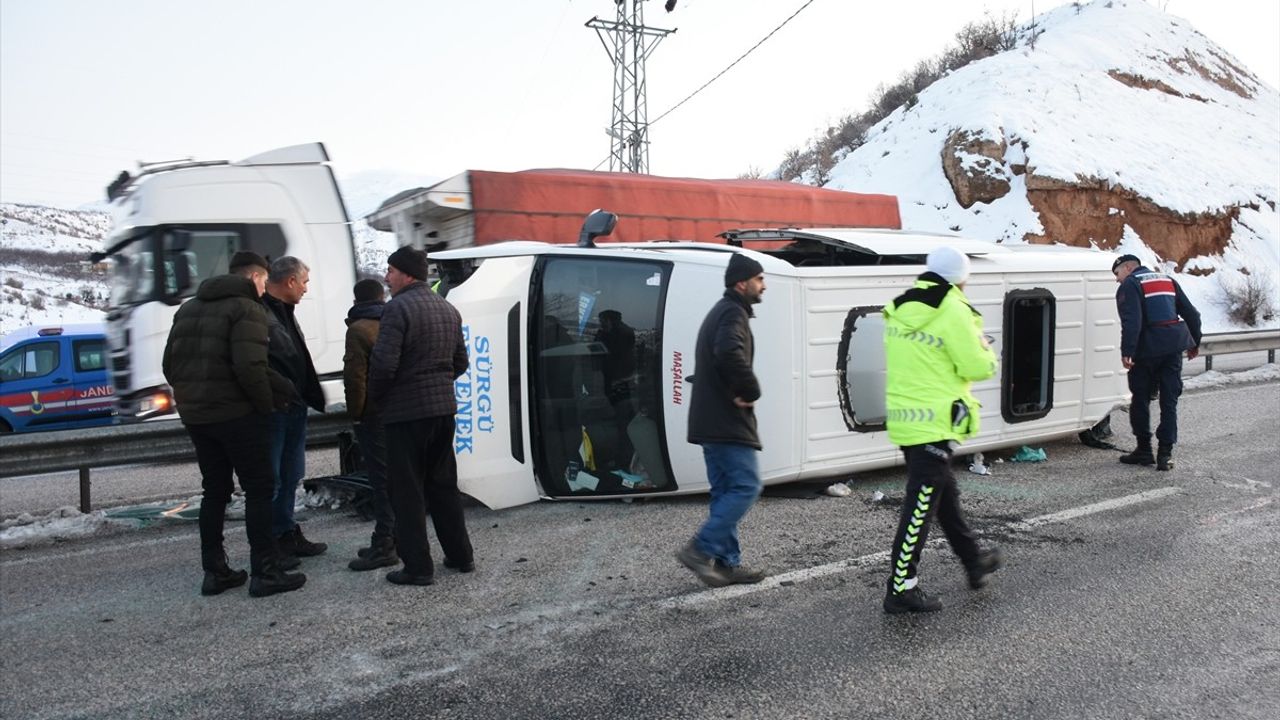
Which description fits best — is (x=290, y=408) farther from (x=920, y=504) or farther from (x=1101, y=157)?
(x=1101, y=157)

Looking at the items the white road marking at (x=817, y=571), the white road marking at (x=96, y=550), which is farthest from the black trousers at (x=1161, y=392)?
the white road marking at (x=96, y=550)

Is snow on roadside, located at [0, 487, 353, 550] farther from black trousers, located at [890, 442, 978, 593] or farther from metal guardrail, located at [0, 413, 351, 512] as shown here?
black trousers, located at [890, 442, 978, 593]

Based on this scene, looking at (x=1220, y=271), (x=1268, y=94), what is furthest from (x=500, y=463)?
(x=1268, y=94)

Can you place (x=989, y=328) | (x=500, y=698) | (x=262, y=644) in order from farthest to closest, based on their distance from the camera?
1. (x=989, y=328)
2. (x=262, y=644)
3. (x=500, y=698)

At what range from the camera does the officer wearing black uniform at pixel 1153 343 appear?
6.62 m

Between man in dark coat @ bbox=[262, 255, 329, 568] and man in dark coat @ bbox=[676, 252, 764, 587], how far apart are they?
2394mm

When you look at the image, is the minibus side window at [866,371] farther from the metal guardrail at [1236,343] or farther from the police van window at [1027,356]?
the metal guardrail at [1236,343]

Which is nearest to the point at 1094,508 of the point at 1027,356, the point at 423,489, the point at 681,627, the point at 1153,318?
the point at 1027,356

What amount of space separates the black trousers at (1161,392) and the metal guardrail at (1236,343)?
270 inches

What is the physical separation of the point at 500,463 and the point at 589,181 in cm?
456

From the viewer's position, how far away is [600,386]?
5.78 m

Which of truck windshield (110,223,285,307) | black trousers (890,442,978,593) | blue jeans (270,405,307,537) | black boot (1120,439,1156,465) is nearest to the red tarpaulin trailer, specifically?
truck windshield (110,223,285,307)

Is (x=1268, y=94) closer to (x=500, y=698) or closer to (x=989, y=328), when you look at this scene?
(x=989, y=328)

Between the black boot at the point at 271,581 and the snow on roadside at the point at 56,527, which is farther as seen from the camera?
the snow on roadside at the point at 56,527
